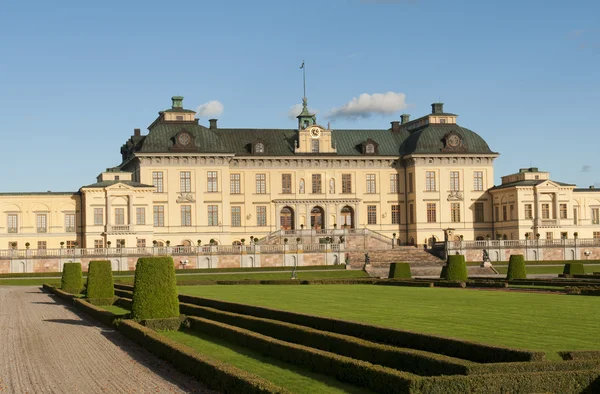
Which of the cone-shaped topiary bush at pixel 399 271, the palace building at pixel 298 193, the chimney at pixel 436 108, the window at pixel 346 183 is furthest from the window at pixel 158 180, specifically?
the cone-shaped topiary bush at pixel 399 271

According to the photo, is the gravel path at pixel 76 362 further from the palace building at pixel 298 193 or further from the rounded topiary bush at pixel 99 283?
the palace building at pixel 298 193

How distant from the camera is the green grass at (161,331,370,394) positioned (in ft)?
39.8

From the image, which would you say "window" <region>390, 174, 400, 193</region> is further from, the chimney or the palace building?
the chimney

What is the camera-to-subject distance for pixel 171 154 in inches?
2557

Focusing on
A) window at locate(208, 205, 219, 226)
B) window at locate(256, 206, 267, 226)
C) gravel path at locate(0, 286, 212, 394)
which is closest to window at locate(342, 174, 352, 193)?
window at locate(256, 206, 267, 226)

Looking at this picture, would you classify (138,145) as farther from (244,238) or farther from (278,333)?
(278,333)

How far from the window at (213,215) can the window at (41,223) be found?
11.5 meters

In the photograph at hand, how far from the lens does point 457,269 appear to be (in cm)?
4025

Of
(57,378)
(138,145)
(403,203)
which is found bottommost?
(57,378)

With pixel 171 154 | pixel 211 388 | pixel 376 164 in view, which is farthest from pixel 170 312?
pixel 376 164

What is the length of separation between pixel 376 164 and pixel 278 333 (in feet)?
177

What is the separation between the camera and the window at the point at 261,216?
6819 cm

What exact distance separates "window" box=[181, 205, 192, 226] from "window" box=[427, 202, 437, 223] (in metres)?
18.0

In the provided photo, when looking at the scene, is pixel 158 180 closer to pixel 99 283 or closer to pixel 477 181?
pixel 477 181
